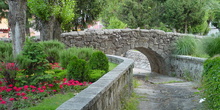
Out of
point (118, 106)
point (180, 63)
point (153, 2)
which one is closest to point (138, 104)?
point (118, 106)

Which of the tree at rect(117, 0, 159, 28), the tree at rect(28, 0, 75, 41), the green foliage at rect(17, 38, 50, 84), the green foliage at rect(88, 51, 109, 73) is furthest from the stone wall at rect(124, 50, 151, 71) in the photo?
the green foliage at rect(17, 38, 50, 84)

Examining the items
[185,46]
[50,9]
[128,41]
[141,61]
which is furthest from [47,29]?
[141,61]

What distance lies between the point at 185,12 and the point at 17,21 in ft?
51.1

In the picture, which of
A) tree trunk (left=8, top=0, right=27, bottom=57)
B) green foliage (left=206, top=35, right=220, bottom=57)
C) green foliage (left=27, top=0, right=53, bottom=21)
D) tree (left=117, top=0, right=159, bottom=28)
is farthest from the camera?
tree (left=117, top=0, right=159, bottom=28)

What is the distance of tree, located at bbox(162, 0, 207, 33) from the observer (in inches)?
738

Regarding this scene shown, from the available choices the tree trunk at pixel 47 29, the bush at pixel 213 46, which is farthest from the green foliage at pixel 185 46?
the tree trunk at pixel 47 29

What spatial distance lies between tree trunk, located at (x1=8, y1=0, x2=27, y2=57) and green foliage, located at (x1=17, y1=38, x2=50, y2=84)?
88.7 inches

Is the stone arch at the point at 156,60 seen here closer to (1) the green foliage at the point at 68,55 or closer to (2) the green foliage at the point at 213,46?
(2) the green foliage at the point at 213,46

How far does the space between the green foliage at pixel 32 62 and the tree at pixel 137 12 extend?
1698cm

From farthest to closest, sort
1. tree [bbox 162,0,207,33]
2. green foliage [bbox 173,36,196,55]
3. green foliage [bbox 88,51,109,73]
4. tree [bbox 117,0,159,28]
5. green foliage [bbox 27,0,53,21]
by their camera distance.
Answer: tree [bbox 117,0,159,28]
tree [bbox 162,0,207,33]
green foliage [bbox 173,36,196,55]
green foliage [bbox 27,0,53,21]
green foliage [bbox 88,51,109,73]

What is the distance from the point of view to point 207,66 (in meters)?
5.77

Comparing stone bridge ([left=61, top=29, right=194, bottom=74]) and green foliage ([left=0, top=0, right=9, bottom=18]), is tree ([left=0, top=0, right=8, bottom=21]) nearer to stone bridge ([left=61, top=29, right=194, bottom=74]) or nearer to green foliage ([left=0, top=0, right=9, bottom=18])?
green foliage ([left=0, top=0, right=9, bottom=18])

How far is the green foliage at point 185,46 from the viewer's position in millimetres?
12973

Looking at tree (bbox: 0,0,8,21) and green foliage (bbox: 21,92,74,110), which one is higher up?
tree (bbox: 0,0,8,21)
